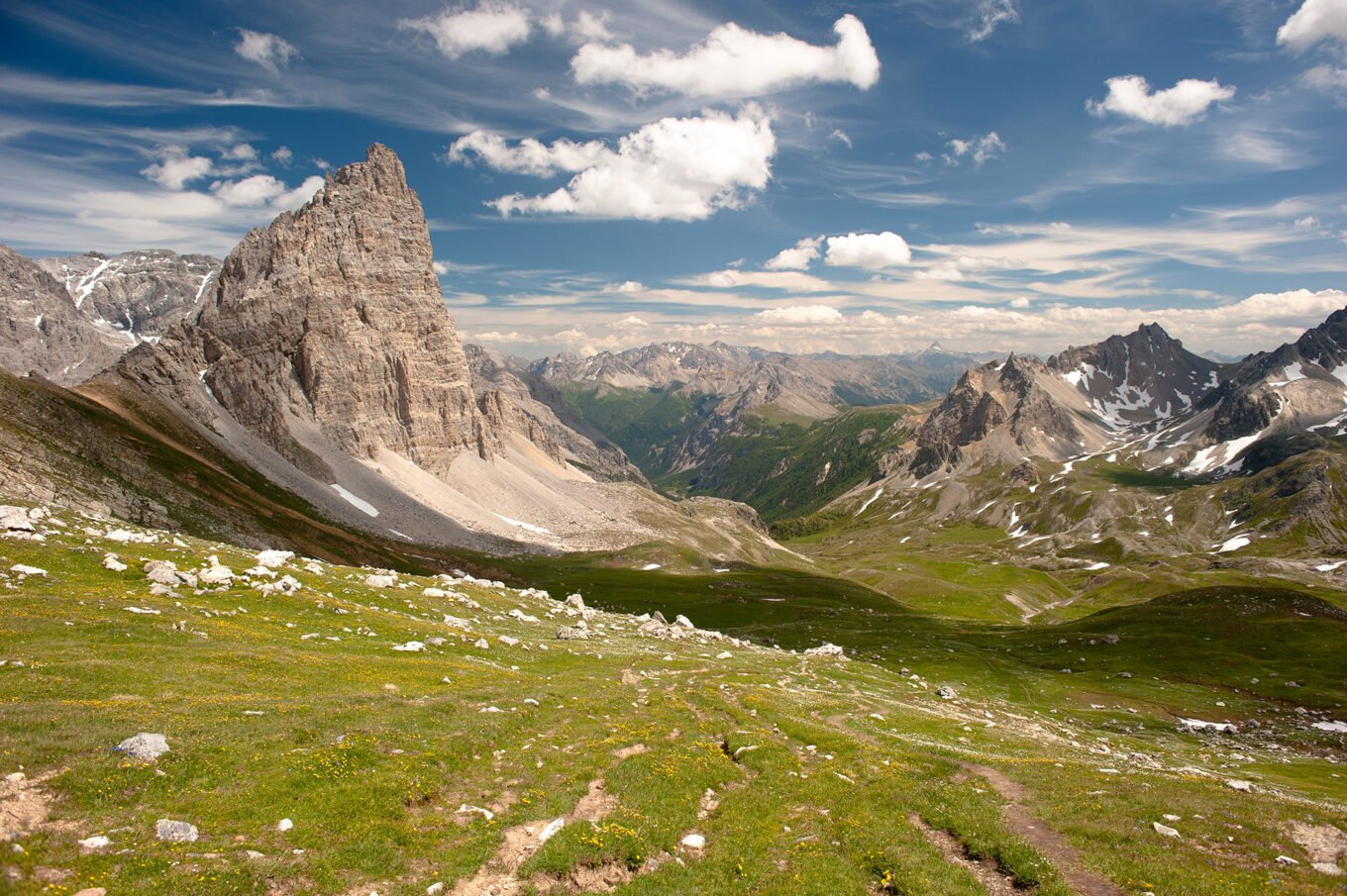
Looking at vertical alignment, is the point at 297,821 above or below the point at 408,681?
above

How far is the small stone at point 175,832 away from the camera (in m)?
15.1

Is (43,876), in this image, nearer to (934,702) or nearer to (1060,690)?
(934,702)

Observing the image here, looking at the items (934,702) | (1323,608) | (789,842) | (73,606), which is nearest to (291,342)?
(73,606)

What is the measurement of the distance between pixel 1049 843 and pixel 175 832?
2433cm

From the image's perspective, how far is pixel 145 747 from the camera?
18016 mm

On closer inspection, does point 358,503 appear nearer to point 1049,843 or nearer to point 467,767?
point 467,767

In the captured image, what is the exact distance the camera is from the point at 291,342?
7205 inches

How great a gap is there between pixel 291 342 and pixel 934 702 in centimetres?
19180

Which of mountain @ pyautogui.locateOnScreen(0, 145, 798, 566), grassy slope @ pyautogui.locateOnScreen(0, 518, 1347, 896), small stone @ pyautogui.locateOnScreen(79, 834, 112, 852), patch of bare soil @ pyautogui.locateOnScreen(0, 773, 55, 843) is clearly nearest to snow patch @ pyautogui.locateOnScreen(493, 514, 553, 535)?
mountain @ pyautogui.locateOnScreen(0, 145, 798, 566)

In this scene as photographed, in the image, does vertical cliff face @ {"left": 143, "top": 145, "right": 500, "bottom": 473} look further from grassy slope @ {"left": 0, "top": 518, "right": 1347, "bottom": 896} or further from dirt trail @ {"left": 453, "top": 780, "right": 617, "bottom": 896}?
dirt trail @ {"left": 453, "top": 780, "right": 617, "bottom": 896}

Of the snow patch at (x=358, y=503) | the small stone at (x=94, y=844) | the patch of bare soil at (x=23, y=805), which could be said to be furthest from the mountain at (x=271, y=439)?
the small stone at (x=94, y=844)

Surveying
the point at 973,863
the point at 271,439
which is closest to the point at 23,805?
the point at 973,863

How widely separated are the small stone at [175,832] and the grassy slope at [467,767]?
0.35 m

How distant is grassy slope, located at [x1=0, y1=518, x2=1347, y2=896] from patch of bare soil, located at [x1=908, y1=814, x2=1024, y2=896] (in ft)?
1.34
